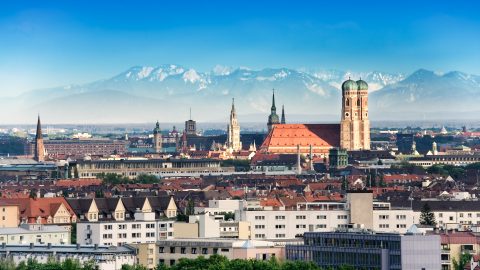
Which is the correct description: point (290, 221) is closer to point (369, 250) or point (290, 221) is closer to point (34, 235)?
point (34, 235)

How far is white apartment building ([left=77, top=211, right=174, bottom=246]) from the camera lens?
257 feet

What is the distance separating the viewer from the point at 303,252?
65312mm

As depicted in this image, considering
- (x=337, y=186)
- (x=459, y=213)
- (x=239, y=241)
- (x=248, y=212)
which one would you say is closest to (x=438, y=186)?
(x=337, y=186)

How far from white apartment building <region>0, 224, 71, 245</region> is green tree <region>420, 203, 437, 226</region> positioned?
51.2 feet

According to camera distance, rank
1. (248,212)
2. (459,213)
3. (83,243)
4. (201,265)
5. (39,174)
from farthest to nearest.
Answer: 1. (39,174)
2. (459,213)
3. (248,212)
4. (83,243)
5. (201,265)

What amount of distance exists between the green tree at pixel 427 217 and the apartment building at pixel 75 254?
2059 cm

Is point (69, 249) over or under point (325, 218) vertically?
under

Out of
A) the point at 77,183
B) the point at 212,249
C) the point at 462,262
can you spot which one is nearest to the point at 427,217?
the point at 462,262

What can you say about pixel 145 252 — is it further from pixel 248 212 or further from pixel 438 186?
pixel 438 186

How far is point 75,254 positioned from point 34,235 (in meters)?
11.0

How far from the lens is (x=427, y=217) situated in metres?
88.3

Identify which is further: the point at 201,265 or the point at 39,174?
the point at 39,174

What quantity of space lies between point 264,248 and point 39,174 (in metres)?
111

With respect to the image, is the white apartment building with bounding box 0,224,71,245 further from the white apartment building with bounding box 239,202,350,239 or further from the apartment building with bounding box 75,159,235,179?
the apartment building with bounding box 75,159,235,179
